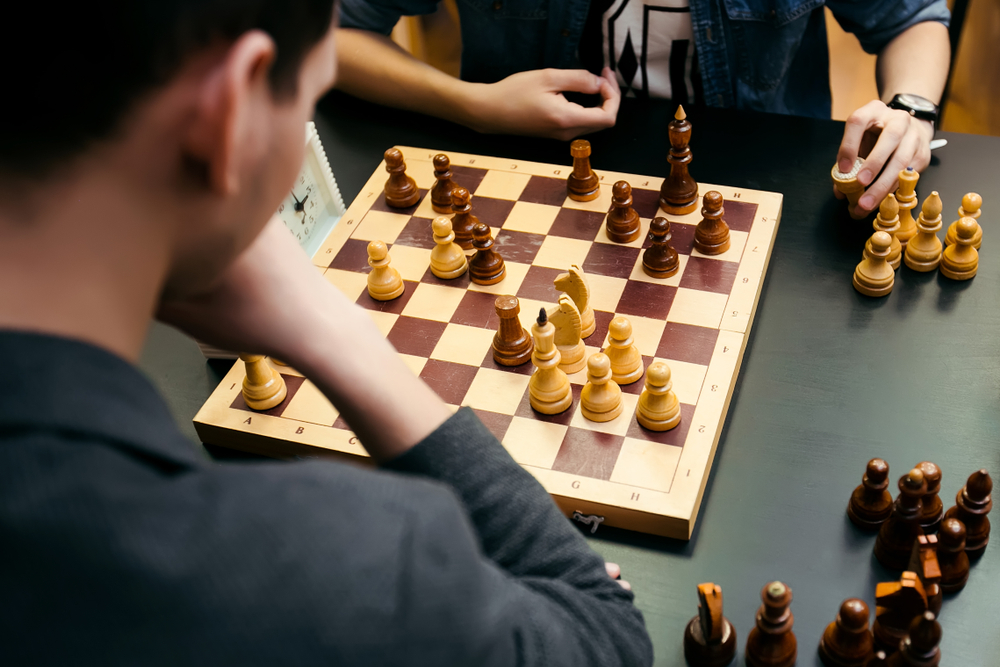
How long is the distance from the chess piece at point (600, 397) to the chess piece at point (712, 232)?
412 mm

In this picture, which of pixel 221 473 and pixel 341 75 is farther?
pixel 341 75

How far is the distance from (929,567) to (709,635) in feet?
0.89

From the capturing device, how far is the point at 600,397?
1368 mm

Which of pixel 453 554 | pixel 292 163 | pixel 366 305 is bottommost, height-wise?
pixel 366 305

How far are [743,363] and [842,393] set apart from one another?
0.17m

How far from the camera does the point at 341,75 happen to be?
217cm

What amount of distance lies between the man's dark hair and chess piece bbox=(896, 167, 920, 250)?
1385 millimetres

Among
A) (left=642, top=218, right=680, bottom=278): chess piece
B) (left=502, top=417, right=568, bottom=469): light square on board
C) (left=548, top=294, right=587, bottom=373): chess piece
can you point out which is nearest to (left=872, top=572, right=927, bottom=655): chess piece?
(left=502, top=417, right=568, bottom=469): light square on board

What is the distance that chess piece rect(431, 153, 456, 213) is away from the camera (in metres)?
1.83

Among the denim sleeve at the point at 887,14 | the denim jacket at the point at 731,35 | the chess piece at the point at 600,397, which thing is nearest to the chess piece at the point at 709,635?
the chess piece at the point at 600,397

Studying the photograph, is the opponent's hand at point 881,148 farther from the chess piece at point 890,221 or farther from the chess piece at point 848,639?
the chess piece at point 848,639

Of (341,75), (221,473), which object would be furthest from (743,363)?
(341,75)

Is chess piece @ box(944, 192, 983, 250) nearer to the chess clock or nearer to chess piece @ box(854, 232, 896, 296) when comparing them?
chess piece @ box(854, 232, 896, 296)

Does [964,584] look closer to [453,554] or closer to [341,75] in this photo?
[453,554]
